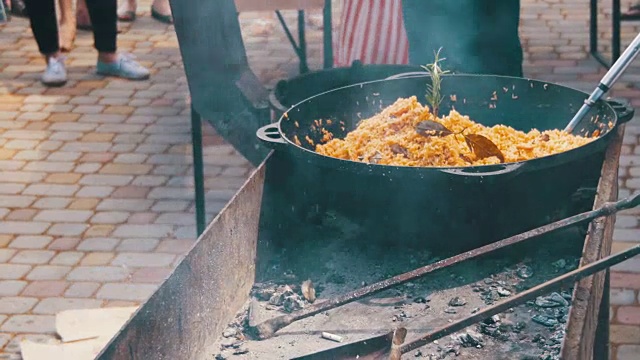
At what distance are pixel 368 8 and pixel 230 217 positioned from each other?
2896mm

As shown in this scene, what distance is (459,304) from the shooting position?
2521mm

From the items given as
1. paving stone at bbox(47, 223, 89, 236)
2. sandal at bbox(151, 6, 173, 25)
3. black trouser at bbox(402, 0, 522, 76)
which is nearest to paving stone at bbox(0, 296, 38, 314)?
paving stone at bbox(47, 223, 89, 236)

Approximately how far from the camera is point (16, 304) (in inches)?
165

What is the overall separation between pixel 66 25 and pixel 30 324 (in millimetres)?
4263

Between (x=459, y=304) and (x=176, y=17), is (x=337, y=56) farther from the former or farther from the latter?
(x=459, y=304)

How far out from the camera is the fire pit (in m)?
2.17

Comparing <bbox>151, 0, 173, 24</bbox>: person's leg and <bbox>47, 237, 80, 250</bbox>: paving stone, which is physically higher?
<bbox>151, 0, 173, 24</bbox>: person's leg

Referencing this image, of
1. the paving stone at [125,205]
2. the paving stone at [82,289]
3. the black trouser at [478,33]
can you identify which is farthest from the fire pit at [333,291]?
the paving stone at [125,205]

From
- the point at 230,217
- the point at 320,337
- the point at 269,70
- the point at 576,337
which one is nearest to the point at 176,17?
the point at 230,217

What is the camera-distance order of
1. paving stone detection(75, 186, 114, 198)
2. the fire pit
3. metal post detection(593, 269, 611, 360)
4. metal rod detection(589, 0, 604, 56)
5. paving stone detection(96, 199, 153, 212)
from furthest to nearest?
metal rod detection(589, 0, 604, 56) < paving stone detection(75, 186, 114, 198) < paving stone detection(96, 199, 153, 212) < metal post detection(593, 269, 611, 360) < the fire pit

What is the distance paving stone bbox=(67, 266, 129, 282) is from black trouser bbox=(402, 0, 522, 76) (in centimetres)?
173

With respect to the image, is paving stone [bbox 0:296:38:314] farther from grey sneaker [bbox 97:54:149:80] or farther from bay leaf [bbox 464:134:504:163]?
grey sneaker [bbox 97:54:149:80]

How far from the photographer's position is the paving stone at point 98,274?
438 cm

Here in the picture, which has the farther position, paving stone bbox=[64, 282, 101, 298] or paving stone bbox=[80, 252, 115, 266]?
paving stone bbox=[80, 252, 115, 266]
